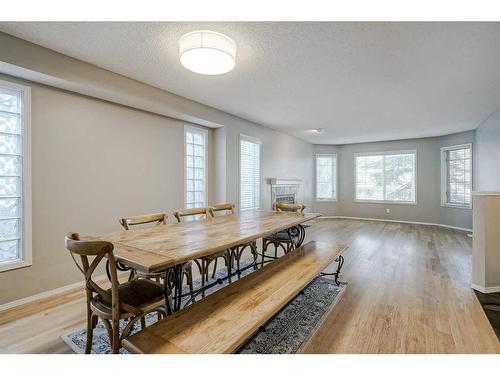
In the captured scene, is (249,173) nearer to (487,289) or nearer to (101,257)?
(487,289)

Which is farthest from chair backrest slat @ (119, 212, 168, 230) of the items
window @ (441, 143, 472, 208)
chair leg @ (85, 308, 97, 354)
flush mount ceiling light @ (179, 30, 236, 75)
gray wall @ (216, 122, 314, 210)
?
window @ (441, 143, 472, 208)

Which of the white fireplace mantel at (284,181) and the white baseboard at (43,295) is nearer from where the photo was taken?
the white baseboard at (43,295)

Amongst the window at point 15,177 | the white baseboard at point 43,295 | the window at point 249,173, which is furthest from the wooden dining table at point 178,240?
the window at point 249,173

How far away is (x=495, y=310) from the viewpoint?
93.0 inches

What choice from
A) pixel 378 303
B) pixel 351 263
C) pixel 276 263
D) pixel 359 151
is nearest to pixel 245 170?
pixel 351 263

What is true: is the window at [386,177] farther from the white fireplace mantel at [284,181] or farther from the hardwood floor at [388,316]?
the hardwood floor at [388,316]

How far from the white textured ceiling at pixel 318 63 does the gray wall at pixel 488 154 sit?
1.15 feet

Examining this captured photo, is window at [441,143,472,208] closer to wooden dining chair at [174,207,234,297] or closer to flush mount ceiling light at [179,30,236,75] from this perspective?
wooden dining chair at [174,207,234,297]

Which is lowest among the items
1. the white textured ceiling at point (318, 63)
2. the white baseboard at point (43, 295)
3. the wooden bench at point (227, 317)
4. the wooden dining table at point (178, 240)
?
the white baseboard at point (43, 295)

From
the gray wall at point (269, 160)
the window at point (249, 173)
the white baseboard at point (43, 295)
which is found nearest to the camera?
the white baseboard at point (43, 295)

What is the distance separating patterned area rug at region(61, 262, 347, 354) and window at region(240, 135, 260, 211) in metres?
2.68

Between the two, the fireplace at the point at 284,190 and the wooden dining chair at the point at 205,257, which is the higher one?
the fireplace at the point at 284,190

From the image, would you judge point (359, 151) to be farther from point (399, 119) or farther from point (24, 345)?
point (24, 345)

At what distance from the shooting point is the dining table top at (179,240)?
4.56 ft
